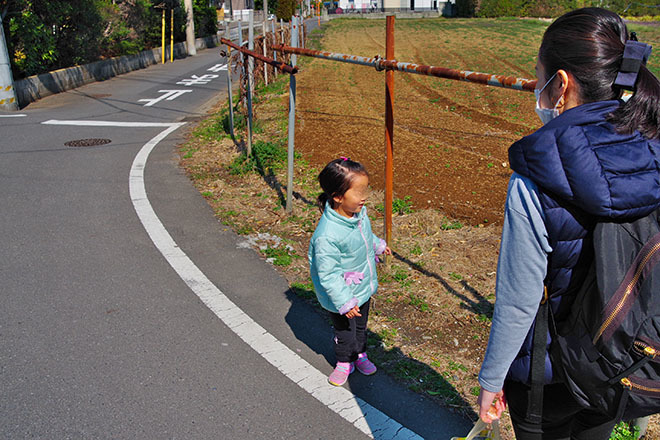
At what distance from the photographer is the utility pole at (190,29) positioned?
26.9 meters

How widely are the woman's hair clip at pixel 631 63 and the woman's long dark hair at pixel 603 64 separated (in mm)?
22

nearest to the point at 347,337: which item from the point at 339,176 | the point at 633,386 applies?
the point at 339,176

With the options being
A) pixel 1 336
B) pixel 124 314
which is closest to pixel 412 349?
pixel 124 314

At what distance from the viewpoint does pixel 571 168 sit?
1498 millimetres

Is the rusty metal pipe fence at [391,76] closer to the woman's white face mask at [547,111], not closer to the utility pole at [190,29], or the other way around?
the woman's white face mask at [547,111]

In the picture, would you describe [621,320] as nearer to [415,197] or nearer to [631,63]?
[631,63]

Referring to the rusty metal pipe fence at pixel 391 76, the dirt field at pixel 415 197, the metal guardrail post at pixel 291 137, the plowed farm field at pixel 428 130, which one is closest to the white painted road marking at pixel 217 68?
the plowed farm field at pixel 428 130

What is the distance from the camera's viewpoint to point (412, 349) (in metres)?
3.64

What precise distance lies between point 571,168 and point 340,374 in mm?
2216

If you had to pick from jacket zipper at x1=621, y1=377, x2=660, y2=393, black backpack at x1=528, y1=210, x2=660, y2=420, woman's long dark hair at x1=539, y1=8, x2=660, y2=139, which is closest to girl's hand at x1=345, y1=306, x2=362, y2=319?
black backpack at x1=528, y1=210, x2=660, y2=420

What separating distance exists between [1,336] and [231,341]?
5.18ft

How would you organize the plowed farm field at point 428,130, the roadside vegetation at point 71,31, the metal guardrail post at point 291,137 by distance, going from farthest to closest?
the roadside vegetation at point 71,31 → the plowed farm field at point 428,130 → the metal guardrail post at point 291,137

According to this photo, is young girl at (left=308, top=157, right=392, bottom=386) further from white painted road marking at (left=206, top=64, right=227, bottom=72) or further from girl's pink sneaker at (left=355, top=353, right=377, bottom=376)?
white painted road marking at (left=206, top=64, right=227, bottom=72)

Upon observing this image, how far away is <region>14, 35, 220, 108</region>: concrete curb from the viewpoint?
46.6ft
